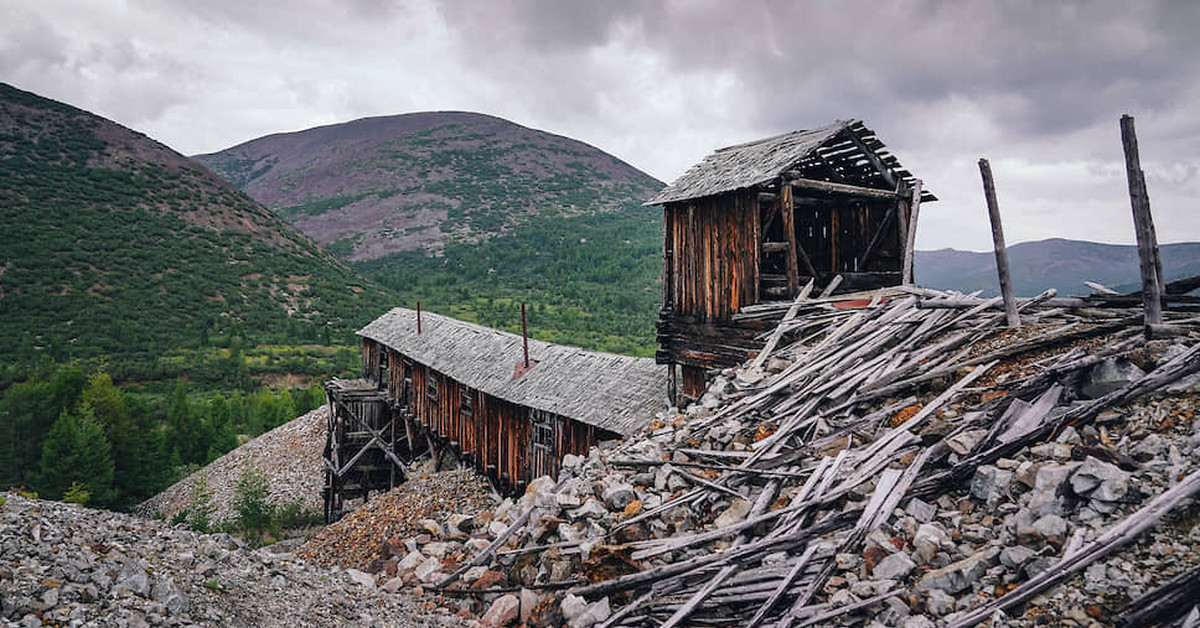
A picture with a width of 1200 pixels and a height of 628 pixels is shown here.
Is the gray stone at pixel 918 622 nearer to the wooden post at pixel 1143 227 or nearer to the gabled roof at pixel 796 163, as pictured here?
the wooden post at pixel 1143 227

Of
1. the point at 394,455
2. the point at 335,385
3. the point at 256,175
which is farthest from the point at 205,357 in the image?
the point at 256,175

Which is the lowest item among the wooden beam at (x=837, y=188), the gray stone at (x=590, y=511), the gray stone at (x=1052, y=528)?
the gray stone at (x=590, y=511)

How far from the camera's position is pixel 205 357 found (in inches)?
1671

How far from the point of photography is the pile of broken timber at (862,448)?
4867 millimetres

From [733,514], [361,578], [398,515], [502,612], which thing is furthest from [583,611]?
[398,515]

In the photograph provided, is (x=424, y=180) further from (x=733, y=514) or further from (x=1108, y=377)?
(x=1108, y=377)

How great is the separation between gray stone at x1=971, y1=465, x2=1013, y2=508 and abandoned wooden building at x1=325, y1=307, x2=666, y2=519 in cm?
761

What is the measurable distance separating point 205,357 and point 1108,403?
48561mm

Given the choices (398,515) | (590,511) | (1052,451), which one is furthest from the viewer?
(398,515)

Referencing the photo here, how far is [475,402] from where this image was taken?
60.8ft

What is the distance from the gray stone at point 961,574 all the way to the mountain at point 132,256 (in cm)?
4926

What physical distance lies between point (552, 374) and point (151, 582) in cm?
1155

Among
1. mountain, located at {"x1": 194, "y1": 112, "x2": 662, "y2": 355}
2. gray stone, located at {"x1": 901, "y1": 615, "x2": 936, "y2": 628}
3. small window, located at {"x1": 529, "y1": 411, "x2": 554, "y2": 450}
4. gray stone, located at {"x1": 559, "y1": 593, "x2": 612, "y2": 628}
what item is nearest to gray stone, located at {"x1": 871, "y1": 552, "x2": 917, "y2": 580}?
gray stone, located at {"x1": 901, "y1": 615, "x2": 936, "y2": 628}

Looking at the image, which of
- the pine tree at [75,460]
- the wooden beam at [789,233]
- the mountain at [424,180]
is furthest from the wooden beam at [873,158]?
the mountain at [424,180]
